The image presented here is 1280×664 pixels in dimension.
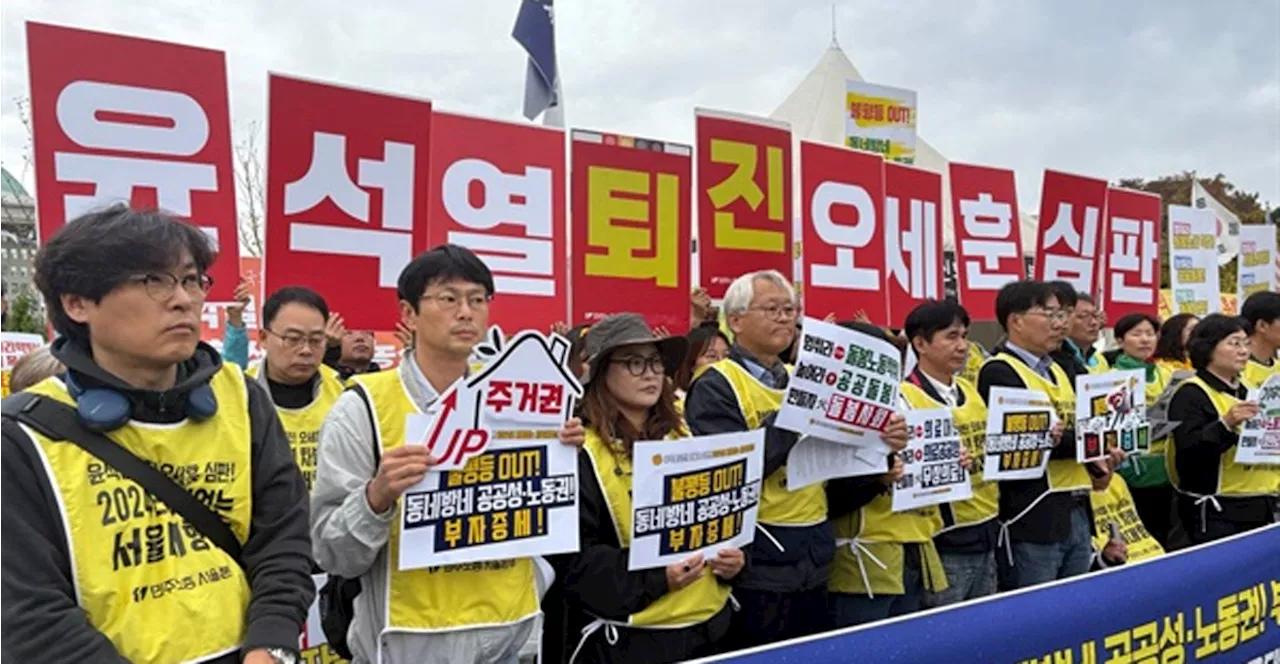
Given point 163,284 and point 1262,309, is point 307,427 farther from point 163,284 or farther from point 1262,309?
point 1262,309

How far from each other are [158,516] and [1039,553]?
12.3 ft

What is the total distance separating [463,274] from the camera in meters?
2.63

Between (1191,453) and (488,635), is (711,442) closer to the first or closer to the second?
(488,635)

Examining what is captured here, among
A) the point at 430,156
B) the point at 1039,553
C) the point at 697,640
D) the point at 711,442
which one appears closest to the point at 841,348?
the point at 711,442

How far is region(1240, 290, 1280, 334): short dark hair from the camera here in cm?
548

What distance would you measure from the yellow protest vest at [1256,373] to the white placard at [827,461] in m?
3.05

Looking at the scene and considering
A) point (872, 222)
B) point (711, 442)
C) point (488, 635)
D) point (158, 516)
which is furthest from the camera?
point (872, 222)

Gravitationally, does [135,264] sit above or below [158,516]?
above

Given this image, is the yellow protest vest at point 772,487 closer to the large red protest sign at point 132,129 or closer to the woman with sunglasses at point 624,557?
the woman with sunglasses at point 624,557

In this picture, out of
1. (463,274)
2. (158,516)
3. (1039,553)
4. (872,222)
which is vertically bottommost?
(1039,553)

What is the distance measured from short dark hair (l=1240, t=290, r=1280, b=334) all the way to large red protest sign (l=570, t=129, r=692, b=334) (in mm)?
3305

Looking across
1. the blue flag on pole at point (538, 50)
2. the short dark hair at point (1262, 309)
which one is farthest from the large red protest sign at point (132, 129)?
the short dark hair at point (1262, 309)

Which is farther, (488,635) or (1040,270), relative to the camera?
(1040,270)

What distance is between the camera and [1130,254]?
23.9ft
